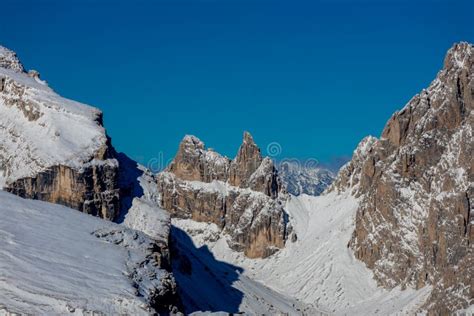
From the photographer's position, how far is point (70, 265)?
402 feet

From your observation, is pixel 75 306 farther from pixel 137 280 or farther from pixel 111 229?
pixel 111 229

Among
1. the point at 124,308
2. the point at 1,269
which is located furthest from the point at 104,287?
the point at 1,269

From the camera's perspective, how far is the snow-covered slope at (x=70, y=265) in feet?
358

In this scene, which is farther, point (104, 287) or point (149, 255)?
point (149, 255)

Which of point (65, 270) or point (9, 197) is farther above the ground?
point (9, 197)

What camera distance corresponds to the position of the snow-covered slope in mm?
109125

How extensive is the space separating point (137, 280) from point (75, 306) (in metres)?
16.8

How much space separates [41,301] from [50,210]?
4633cm

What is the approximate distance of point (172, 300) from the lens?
13162cm

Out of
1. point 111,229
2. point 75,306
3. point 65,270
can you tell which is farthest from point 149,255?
point 75,306

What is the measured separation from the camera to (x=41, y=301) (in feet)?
355

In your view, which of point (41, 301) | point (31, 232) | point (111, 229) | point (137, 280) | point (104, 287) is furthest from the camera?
point (111, 229)

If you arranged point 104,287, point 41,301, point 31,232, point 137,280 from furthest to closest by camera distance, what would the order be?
point 31,232, point 137,280, point 104,287, point 41,301

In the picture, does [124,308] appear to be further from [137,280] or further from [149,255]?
[149,255]
